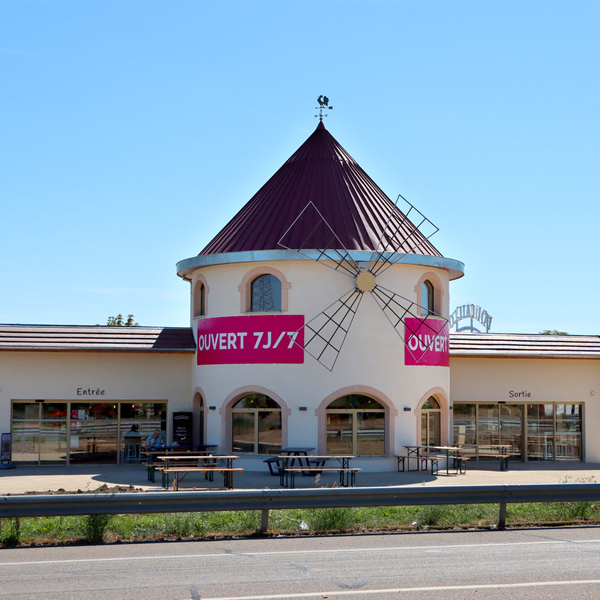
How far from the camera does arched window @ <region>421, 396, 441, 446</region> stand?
979 inches

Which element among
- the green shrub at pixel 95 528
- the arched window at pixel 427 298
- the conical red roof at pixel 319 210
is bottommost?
the green shrub at pixel 95 528

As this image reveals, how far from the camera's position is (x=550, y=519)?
13.5 metres

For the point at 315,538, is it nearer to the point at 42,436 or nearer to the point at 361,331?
the point at 361,331

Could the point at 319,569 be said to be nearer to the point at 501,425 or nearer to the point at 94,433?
the point at 94,433

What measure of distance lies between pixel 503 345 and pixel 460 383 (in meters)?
2.04

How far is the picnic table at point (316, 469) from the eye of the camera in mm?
20250

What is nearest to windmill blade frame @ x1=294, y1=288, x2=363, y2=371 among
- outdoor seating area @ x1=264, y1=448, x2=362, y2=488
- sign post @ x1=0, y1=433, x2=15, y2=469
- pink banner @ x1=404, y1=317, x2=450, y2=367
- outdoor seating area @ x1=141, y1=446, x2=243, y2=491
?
pink banner @ x1=404, y1=317, x2=450, y2=367

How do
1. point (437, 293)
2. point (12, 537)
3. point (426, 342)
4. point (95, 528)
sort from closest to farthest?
point (12, 537)
point (95, 528)
point (426, 342)
point (437, 293)

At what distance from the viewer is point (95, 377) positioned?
25.9 m

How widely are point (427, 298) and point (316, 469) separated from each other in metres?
6.62

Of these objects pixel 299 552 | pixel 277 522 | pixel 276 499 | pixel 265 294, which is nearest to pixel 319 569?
pixel 299 552

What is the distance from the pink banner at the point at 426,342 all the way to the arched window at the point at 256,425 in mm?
4116

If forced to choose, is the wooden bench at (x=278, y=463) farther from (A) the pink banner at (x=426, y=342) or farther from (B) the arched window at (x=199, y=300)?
(B) the arched window at (x=199, y=300)

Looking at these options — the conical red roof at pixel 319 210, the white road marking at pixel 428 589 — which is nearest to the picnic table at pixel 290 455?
the conical red roof at pixel 319 210
